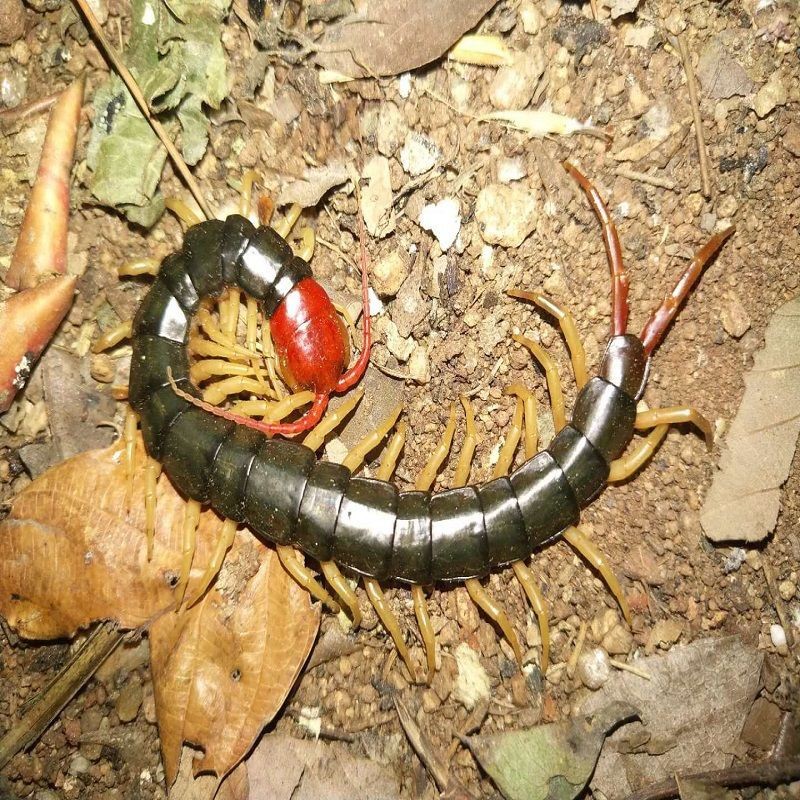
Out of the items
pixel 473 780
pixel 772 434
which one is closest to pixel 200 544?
pixel 473 780

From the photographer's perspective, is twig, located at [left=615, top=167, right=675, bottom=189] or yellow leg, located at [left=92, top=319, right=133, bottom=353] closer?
twig, located at [left=615, top=167, right=675, bottom=189]

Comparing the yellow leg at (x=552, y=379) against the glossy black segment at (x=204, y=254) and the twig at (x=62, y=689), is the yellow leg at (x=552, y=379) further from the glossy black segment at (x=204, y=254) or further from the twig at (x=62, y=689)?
the twig at (x=62, y=689)

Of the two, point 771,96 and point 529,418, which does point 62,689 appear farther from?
point 771,96

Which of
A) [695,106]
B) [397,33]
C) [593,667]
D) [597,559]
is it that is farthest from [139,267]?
[593,667]

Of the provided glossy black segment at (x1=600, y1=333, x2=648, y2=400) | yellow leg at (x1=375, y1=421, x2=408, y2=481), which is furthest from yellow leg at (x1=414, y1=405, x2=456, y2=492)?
glossy black segment at (x1=600, y1=333, x2=648, y2=400)

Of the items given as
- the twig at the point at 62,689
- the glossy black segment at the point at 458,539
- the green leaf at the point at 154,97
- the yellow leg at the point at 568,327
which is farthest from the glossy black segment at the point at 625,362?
the twig at the point at 62,689

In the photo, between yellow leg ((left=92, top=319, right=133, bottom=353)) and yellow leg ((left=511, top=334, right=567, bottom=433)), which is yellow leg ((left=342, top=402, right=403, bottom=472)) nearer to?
yellow leg ((left=511, top=334, right=567, bottom=433))

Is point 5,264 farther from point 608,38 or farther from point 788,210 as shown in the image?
point 788,210
